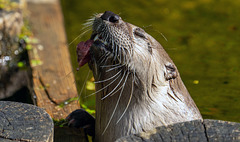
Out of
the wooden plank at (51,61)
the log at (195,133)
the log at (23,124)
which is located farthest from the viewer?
the wooden plank at (51,61)

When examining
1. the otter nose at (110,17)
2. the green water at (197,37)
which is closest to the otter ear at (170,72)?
the otter nose at (110,17)

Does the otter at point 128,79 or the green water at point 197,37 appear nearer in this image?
the otter at point 128,79

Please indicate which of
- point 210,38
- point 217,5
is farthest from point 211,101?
point 217,5

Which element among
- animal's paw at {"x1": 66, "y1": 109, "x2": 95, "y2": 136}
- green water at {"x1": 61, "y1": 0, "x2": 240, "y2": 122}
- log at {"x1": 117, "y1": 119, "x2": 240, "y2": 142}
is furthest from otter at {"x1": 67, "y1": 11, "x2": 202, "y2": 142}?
green water at {"x1": 61, "y1": 0, "x2": 240, "y2": 122}

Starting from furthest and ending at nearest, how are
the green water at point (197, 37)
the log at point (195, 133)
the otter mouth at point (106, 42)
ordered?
the green water at point (197, 37), the otter mouth at point (106, 42), the log at point (195, 133)

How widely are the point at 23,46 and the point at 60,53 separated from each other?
0.64 metres

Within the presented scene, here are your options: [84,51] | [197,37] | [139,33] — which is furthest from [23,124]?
[197,37]

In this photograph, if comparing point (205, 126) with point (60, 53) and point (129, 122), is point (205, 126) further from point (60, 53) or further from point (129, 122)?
point (60, 53)

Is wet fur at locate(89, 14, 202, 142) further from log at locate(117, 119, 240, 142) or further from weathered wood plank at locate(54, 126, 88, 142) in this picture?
log at locate(117, 119, 240, 142)

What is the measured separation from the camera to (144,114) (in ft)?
11.1

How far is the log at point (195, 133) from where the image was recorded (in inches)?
100

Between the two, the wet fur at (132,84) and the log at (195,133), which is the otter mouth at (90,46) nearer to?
the wet fur at (132,84)

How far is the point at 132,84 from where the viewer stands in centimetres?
333

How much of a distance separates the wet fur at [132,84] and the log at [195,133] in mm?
726
